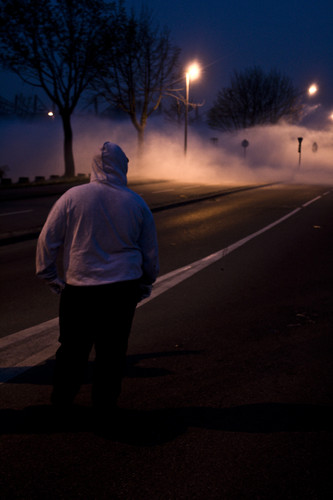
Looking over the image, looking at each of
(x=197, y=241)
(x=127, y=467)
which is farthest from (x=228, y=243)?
(x=127, y=467)

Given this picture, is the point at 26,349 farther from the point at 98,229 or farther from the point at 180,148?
the point at 180,148

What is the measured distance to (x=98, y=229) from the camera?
2.81 meters

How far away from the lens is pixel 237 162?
59.5m

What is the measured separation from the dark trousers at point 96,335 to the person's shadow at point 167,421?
0.15m

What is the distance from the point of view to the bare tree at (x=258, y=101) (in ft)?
211

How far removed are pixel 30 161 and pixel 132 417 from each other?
65845mm

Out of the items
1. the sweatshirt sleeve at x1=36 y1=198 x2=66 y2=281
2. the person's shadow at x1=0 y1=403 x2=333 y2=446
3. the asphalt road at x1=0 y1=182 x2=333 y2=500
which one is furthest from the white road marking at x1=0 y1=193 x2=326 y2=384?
the sweatshirt sleeve at x1=36 y1=198 x2=66 y2=281

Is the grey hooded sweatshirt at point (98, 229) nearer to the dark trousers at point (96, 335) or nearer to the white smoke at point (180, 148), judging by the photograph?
the dark trousers at point (96, 335)

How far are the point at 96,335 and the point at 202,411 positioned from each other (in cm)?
94

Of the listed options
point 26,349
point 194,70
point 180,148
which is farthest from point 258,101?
point 26,349

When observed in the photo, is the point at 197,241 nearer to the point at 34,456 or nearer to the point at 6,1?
the point at 34,456

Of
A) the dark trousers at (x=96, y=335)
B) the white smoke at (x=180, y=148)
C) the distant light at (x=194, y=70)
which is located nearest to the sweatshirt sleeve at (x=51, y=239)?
the dark trousers at (x=96, y=335)

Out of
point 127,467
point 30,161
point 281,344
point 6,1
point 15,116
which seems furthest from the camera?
point 15,116

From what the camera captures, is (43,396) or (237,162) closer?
(43,396)
